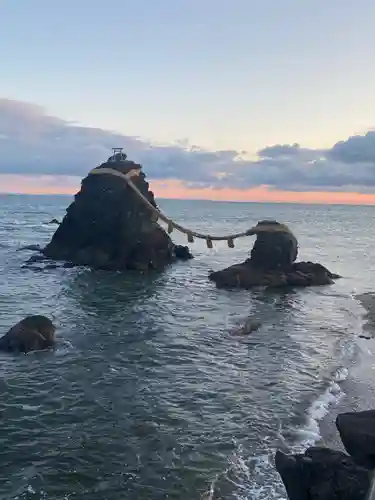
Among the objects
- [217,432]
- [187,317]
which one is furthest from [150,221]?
[217,432]

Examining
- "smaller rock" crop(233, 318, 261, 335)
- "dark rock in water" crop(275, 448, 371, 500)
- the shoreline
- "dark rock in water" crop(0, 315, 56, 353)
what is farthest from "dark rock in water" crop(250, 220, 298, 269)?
"dark rock in water" crop(275, 448, 371, 500)

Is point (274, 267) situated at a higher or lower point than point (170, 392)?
higher

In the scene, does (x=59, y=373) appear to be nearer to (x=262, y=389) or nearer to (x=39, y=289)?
(x=262, y=389)

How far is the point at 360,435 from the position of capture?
476 inches

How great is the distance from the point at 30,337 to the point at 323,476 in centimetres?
1774

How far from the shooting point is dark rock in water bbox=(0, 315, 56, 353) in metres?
25.0

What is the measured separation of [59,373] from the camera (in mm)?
22328

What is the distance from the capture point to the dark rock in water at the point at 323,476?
35.1ft

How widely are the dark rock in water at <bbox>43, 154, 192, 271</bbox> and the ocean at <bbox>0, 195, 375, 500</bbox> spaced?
14144 millimetres

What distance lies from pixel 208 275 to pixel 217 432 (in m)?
34.9

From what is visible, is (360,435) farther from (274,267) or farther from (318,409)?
(274,267)

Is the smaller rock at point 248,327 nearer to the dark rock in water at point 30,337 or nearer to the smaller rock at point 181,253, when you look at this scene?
the dark rock in water at point 30,337

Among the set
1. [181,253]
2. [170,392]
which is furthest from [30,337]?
[181,253]

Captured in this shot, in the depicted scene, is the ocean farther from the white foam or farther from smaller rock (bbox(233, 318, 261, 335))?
smaller rock (bbox(233, 318, 261, 335))
